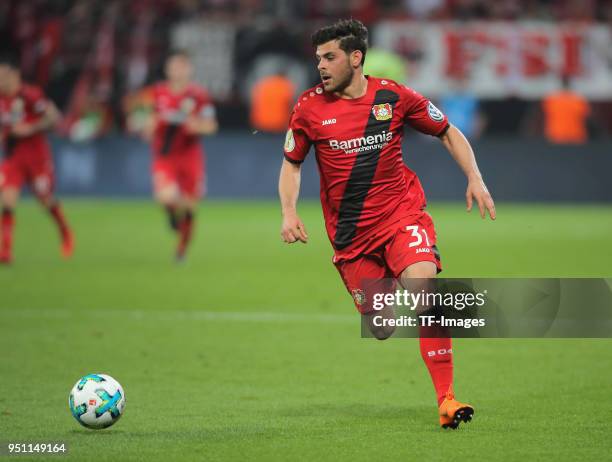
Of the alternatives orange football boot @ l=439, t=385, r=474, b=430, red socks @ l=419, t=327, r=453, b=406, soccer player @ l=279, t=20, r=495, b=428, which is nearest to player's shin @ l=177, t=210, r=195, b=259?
soccer player @ l=279, t=20, r=495, b=428

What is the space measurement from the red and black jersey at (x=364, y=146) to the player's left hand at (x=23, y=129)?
8728 mm

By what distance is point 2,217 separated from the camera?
15.1 metres

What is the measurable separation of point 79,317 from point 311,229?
362 inches

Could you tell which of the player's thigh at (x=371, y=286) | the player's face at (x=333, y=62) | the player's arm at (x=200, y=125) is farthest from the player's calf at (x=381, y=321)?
the player's arm at (x=200, y=125)

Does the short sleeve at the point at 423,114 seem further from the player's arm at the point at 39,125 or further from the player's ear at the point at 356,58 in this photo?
the player's arm at the point at 39,125

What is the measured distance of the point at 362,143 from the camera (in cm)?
705

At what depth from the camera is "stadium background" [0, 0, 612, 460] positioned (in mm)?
6980

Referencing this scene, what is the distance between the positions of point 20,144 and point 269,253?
3707 mm

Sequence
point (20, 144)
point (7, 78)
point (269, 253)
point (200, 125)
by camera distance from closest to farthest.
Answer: point (7, 78), point (200, 125), point (20, 144), point (269, 253)

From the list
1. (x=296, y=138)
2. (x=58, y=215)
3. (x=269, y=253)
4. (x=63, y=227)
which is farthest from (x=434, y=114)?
(x=269, y=253)

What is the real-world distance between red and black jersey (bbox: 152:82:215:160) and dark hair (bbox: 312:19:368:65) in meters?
8.63

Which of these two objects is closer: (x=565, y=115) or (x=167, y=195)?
(x=167, y=195)

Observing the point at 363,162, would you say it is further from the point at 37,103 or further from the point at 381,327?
the point at 37,103

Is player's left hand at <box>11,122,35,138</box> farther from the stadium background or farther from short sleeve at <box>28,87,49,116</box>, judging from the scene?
the stadium background
